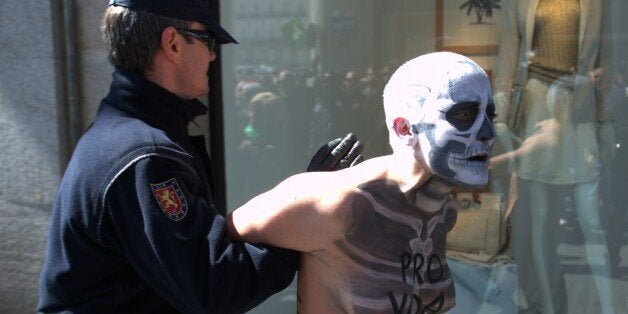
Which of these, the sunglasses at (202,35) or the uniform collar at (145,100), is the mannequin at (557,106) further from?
the uniform collar at (145,100)

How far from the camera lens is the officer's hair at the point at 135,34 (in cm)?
187

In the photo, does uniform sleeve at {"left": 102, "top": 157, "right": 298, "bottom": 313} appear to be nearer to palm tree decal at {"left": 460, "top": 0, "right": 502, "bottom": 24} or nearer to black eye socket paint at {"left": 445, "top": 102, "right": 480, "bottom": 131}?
black eye socket paint at {"left": 445, "top": 102, "right": 480, "bottom": 131}

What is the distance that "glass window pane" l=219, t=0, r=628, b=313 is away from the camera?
3.85m

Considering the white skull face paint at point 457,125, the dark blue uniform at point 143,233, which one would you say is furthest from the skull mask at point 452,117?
the dark blue uniform at point 143,233

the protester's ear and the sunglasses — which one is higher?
the sunglasses

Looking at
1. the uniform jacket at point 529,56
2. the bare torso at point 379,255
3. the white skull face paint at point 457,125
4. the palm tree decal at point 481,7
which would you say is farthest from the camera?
the palm tree decal at point 481,7

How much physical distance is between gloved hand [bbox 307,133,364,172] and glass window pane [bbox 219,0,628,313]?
1.92 m

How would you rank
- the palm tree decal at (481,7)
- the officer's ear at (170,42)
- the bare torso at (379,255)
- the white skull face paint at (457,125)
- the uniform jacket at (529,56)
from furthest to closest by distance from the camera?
the palm tree decal at (481,7) → the uniform jacket at (529,56) → the officer's ear at (170,42) → the bare torso at (379,255) → the white skull face paint at (457,125)

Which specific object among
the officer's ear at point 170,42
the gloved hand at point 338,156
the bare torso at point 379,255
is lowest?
the bare torso at point 379,255

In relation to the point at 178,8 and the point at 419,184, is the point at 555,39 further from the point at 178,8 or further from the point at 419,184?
the point at 178,8

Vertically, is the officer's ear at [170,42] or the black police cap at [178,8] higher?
the black police cap at [178,8]

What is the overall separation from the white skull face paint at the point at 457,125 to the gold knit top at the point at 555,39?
91.8 inches

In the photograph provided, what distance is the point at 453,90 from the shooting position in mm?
1644

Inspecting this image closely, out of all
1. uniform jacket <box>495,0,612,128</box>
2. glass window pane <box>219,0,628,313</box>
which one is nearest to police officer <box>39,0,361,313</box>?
glass window pane <box>219,0,628,313</box>
